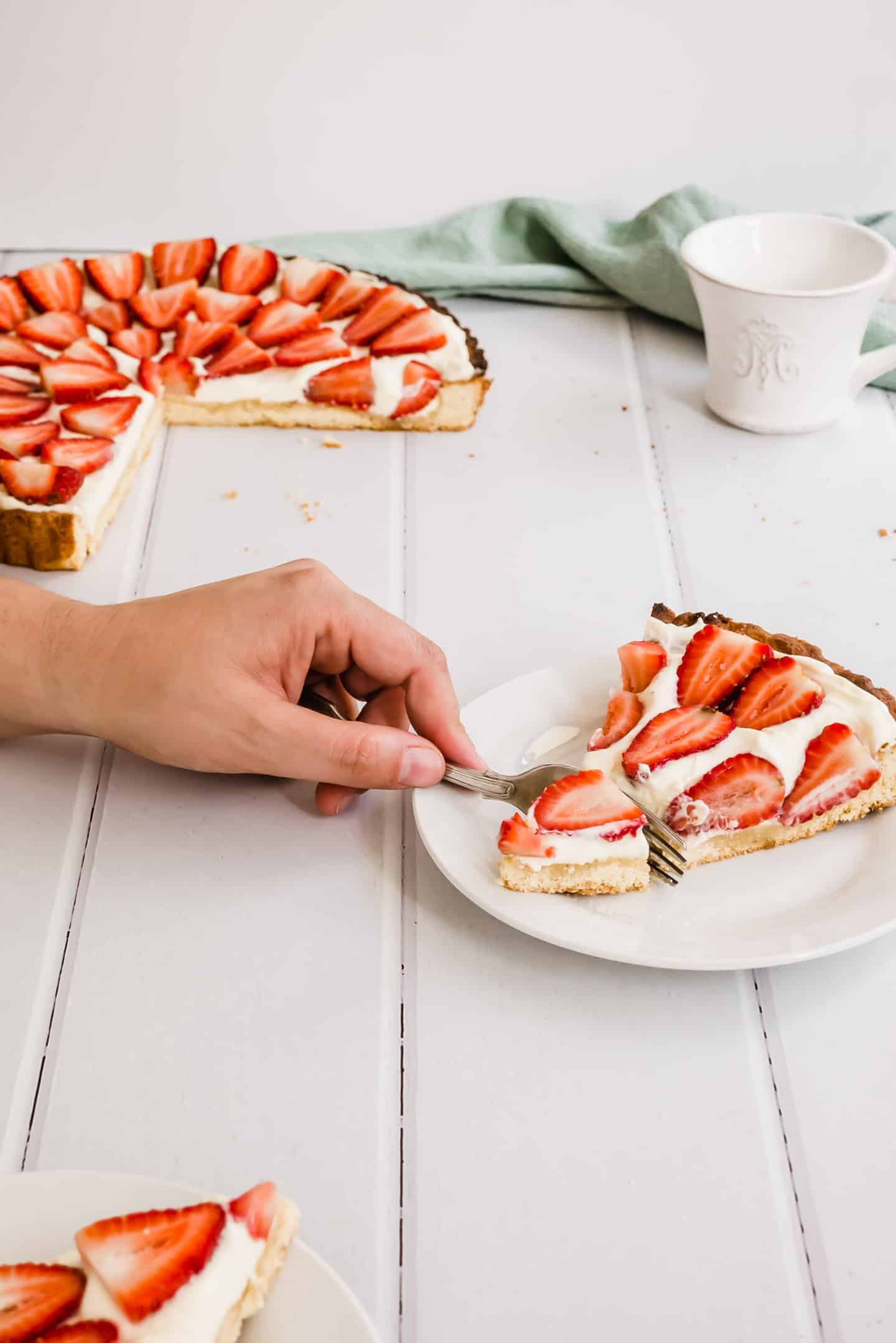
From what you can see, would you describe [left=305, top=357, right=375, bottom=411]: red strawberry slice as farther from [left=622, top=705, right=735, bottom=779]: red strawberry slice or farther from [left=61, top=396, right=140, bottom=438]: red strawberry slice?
[left=622, top=705, right=735, bottom=779]: red strawberry slice

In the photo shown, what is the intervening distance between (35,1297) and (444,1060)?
1.39 feet

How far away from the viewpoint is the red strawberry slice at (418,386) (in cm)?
215

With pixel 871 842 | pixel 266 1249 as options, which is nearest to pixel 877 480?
pixel 871 842

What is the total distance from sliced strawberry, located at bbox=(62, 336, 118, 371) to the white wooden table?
75 centimetres

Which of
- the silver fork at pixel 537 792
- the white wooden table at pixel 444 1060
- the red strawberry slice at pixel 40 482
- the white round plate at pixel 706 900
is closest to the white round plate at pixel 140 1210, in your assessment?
the white wooden table at pixel 444 1060

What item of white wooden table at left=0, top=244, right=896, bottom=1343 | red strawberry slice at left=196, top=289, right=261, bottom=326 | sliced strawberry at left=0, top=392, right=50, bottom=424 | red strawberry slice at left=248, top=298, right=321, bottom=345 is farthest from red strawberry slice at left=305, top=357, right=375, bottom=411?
white wooden table at left=0, top=244, right=896, bottom=1343

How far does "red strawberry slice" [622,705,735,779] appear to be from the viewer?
4.22 ft

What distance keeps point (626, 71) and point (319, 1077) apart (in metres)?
2.18

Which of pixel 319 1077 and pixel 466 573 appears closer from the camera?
pixel 319 1077

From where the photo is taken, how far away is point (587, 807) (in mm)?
1229

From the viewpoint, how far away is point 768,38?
257cm

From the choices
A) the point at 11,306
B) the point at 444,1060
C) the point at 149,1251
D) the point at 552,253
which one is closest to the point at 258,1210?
the point at 149,1251

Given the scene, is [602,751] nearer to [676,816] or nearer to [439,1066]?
[676,816]

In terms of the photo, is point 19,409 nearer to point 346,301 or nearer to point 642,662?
point 346,301
